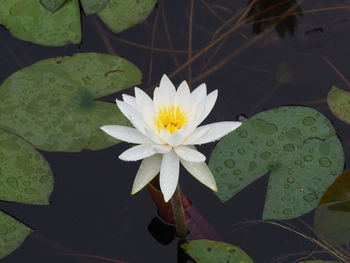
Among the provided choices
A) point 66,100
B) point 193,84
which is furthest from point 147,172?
point 193,84

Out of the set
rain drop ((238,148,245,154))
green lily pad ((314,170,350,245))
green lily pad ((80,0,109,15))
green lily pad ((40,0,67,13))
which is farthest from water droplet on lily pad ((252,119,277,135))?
green lily pad ((40,0,67,13))

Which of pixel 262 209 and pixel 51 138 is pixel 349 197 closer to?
pixel 262 209

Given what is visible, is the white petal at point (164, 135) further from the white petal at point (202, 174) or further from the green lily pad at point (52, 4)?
the green lily pad at point (52, 4)

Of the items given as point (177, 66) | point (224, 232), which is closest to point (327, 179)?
point (224, 232)

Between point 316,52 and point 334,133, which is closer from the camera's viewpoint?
point 334,133

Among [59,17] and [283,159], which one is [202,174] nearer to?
[283,159]

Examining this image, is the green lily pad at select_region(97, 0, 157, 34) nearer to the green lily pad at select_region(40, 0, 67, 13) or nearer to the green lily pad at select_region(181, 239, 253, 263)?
the green lily pad at select_region(40, 0, 67, 13)
